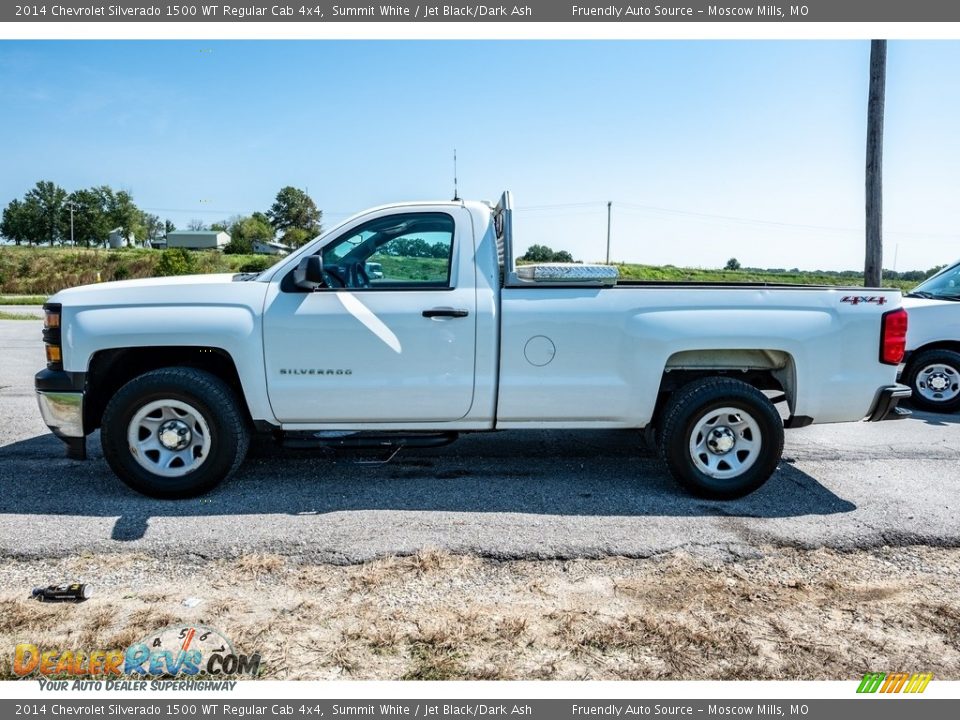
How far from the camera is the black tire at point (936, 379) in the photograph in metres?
7.96

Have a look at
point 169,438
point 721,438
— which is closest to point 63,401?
point 169,438

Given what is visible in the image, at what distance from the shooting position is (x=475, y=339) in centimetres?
461

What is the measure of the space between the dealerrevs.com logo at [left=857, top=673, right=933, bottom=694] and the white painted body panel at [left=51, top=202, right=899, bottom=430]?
226 cm

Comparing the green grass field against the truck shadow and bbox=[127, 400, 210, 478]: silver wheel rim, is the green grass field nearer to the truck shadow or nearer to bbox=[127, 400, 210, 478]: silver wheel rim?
the truck shadow

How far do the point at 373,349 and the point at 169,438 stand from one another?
58.1 inches

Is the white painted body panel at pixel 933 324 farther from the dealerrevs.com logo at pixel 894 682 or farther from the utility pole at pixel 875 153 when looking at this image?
the dealerrevs.com logo at pixel 894 682

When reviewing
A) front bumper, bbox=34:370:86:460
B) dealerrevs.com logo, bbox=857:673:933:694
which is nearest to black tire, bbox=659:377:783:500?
dealerrevs.com logo, bbox=857:673:933:694

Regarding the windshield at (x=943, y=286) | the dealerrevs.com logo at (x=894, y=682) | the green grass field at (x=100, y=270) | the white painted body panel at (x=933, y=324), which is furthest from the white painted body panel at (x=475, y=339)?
the green grass field at (x=100, y=270)

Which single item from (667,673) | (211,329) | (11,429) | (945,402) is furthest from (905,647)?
(11,429)

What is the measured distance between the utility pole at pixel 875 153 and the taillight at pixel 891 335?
806 centimetres

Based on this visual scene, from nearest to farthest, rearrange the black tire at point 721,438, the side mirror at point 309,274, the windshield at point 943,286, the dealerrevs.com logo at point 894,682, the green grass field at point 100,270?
the dealerrevs.com logo at point 894,682, the side mirror at point 309,274, the black tire at point 721,438, the windshield at point 943,286, the green grass field at point 100,270

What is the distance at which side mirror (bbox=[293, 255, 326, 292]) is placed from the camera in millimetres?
4410

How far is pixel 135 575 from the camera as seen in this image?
353 cm

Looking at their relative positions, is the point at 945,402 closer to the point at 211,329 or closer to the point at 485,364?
the point at 485,364
